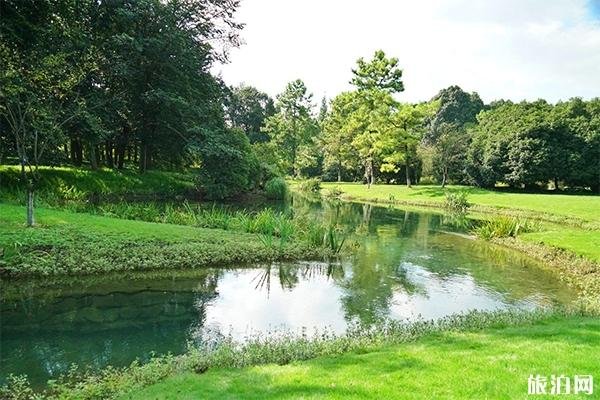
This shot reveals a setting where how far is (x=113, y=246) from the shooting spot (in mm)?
14789

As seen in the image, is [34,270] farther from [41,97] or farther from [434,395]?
[434,395]

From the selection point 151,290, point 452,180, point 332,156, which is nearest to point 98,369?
point 151,290

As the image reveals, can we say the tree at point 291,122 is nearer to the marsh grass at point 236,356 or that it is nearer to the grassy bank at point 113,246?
the grassy bank at point 113,246

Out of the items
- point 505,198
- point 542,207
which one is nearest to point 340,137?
point 505,198

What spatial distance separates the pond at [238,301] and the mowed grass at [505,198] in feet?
49.8

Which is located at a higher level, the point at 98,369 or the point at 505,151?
the point at 505,151

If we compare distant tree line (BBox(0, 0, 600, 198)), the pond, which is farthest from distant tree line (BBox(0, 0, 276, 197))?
the pond

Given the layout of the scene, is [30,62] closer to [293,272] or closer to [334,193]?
[293,272]

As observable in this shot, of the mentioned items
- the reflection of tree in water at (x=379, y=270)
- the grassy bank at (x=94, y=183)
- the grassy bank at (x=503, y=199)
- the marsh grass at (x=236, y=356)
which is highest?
the grassy bank at (x=94, y=183)

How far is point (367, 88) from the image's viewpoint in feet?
180

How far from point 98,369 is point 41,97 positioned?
41.1ft

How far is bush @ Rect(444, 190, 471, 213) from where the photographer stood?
130 feet

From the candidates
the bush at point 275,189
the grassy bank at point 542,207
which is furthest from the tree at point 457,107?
the bush at point 275,189

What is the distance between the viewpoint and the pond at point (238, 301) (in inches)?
355
